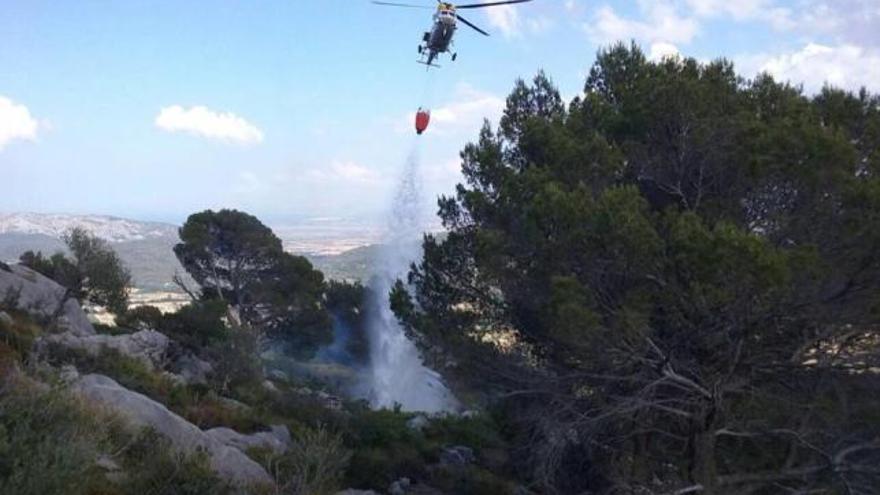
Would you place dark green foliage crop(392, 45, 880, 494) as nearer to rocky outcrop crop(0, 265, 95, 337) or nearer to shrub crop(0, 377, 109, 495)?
shrub crop(0, 377, 109, 495)

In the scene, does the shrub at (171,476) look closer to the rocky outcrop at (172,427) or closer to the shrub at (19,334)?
the rocky outcrop at (172,427)

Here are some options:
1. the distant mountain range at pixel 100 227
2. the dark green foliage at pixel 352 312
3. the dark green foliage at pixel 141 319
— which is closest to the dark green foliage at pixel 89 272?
the dark green foliage at pixel 141 319

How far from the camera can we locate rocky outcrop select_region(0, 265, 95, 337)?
64.2ft

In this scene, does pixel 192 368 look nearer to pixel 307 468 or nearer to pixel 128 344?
pixel 128 344

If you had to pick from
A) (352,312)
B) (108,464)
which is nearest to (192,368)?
(108,464)

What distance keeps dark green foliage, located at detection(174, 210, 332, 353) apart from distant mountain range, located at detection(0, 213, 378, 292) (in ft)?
13.6

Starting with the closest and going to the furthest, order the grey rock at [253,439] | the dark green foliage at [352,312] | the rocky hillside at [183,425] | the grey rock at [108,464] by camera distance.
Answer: the rocky hillside at [183,425]
the grey rock at [108,464]
the grey rock at [253,439]
the dark green foliage at [352,312]

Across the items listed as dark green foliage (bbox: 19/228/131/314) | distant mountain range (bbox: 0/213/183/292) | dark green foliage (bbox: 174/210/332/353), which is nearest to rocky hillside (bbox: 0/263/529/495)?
dark green foliage (bbox: 19/228/131/314)

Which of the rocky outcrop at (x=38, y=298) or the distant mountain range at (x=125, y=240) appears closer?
the rocky outcrop at (x=38, y=298)

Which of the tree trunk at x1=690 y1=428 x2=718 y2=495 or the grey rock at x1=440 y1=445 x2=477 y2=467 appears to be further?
the grey rock at x1=440 y1=445 x2=477 y2=467

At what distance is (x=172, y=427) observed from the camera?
1100 centimetres

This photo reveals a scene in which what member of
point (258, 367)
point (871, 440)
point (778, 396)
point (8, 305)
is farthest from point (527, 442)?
point (8, 305)

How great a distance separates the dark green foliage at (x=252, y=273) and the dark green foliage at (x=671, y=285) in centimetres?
1951

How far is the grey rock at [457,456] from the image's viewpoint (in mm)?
16212
